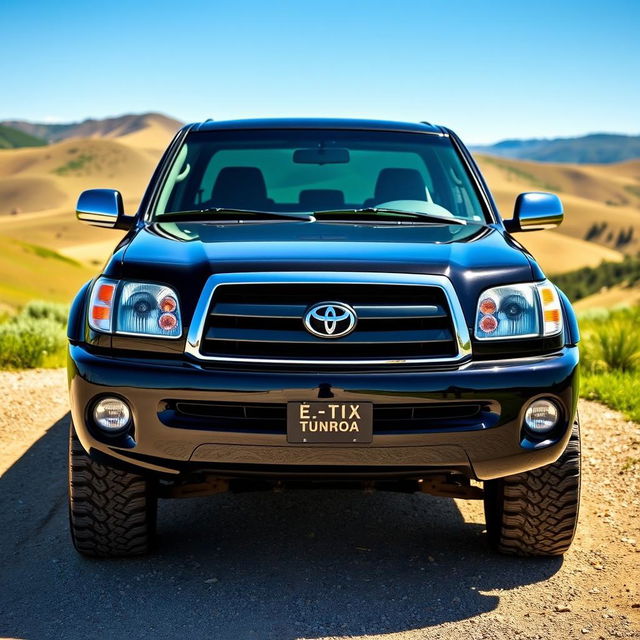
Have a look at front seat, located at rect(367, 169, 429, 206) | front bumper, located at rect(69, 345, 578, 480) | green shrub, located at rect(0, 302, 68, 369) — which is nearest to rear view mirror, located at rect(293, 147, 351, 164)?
front seat, located at rect(367, 169, 429, 206)

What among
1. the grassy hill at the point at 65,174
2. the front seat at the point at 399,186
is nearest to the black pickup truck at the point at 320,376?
the front seat at the point at 399,186

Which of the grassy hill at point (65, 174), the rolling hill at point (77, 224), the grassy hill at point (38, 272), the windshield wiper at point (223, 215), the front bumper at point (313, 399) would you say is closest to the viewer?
the front bumper at point (313, 399)

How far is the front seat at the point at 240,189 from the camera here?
493 centimetres

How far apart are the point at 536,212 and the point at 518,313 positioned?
4.04ft

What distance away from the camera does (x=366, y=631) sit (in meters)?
3.42

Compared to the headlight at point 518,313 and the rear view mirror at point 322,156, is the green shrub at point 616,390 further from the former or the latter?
the headlight at point 518,313

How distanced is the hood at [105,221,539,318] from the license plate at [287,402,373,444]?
53 centimetres

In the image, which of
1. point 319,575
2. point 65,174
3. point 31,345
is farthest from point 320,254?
point 65,174

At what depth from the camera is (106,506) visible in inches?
154

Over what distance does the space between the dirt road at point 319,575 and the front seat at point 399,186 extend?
1644 mm

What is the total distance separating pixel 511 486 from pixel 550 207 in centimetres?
157

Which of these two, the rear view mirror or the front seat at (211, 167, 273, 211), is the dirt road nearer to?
the front seat at (211, 167, 273, 211)

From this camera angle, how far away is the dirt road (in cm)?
347

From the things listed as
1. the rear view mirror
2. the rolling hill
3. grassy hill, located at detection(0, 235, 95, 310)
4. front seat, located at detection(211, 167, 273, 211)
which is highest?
the rear view mirror
